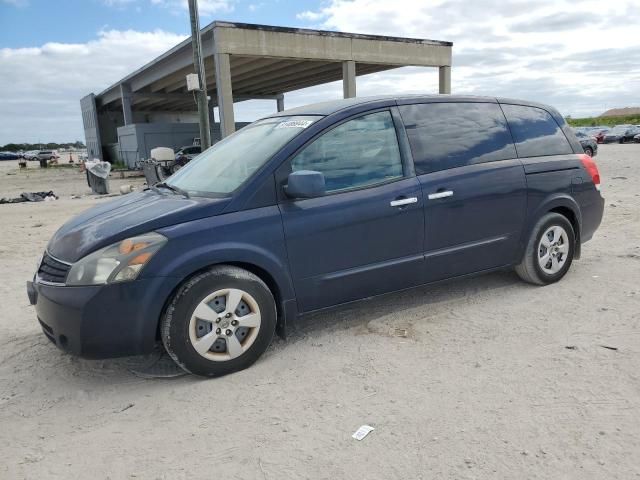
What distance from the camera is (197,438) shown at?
8.77 ft

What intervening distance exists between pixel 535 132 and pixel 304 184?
2.57 metres

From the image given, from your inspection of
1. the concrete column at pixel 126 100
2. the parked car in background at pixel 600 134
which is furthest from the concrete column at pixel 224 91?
the parked car in background at pixel 600 134

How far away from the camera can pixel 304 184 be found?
11.0 feet

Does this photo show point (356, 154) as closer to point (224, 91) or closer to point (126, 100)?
point (224, 91)

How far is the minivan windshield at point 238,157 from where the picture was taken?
362 cm

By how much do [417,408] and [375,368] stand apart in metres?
0.54

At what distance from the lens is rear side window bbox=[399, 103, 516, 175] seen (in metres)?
4.06

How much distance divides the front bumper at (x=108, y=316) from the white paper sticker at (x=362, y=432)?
1355 mm

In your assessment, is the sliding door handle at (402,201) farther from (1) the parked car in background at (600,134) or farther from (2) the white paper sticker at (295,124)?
(1) the parked car in background at (600,134)

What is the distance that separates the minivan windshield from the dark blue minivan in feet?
0.05

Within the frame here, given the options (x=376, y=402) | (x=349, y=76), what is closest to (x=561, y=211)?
(x=376, y=402)

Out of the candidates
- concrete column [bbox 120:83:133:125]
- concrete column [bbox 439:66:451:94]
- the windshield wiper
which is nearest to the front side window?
the windshield wiper

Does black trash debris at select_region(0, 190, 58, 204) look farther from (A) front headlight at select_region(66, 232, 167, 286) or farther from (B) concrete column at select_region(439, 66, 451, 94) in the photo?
(B) concrete column at select_region(439, 66, 451, 94)

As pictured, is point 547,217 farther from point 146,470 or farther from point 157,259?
point 146,470
